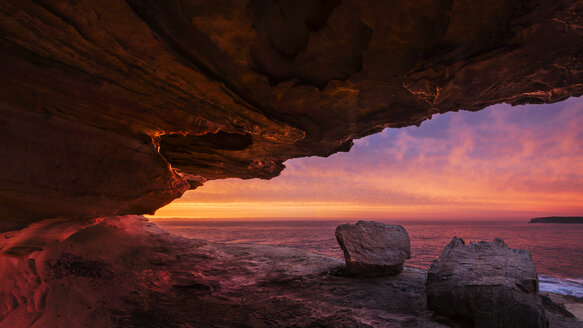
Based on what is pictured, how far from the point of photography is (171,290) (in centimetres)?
600

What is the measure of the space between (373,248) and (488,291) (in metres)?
3.48

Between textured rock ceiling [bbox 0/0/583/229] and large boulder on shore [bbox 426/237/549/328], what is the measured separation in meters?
3.65

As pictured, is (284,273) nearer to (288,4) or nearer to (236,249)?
(236,249)

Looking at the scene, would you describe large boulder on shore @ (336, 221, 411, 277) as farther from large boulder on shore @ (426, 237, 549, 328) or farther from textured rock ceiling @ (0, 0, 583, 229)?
textured rock ceiling @ (0, 0, 583, 229)

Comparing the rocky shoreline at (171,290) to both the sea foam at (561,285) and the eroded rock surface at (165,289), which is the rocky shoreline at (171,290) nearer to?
the eroded rock surface at (165,289)

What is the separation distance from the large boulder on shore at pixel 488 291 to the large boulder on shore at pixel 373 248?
1665 millimetres

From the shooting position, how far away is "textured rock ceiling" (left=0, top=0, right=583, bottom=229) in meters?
3.07

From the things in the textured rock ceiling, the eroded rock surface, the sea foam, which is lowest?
the sea foam

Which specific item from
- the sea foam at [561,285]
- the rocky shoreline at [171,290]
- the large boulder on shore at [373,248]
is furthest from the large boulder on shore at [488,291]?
the sea foam at [561,285]

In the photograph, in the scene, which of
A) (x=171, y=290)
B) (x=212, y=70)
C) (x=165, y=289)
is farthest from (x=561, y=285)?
(x=212, y=70)

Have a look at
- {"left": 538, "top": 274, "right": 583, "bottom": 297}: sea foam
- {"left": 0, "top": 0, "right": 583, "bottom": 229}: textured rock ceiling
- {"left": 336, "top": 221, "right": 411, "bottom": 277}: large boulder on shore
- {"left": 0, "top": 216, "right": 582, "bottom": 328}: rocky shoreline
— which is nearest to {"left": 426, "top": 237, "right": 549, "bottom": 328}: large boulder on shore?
{"left": 0, "top": 216, "right": 582, "bottom": 328}: rocky shoreline

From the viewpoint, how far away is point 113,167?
15.6ft

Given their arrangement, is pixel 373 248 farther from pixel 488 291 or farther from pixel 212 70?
pixel 212 70

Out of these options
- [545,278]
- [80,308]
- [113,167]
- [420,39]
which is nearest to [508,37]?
[420,39]
